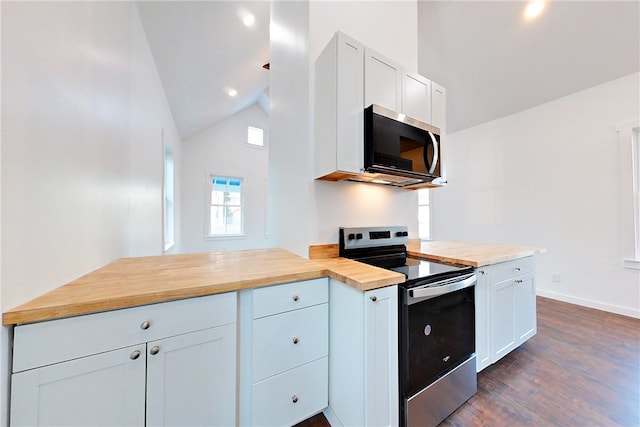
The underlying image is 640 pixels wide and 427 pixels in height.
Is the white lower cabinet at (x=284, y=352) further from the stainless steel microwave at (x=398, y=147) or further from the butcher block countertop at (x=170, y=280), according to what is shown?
the stainless steel microwave at (x=398, y=147)

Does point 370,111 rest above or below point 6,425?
above

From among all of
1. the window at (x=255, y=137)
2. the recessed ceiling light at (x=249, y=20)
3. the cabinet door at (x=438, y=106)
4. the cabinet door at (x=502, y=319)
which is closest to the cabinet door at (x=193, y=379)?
the cabinet door at (x=502, y=319)

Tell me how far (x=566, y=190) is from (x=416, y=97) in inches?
116

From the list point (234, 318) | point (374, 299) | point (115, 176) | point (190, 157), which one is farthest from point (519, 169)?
point (190, 157)

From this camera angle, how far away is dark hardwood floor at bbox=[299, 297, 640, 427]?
136cm

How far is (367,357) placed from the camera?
1067 mm

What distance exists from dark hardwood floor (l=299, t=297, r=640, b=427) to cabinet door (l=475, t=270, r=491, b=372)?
0.21m

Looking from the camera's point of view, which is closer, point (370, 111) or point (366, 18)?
point (370, 111)

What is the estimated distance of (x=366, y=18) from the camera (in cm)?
200

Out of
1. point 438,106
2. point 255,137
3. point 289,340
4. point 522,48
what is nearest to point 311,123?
point 438,106

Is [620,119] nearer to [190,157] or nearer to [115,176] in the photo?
[115,176]

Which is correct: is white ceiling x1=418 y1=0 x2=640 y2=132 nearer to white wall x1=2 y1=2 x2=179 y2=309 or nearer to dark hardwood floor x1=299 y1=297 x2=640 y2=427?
dark hardwood floor x1=299 y1=297 x2=640 y2=427

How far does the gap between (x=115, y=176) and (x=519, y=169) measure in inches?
195

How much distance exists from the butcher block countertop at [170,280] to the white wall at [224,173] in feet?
10.4
